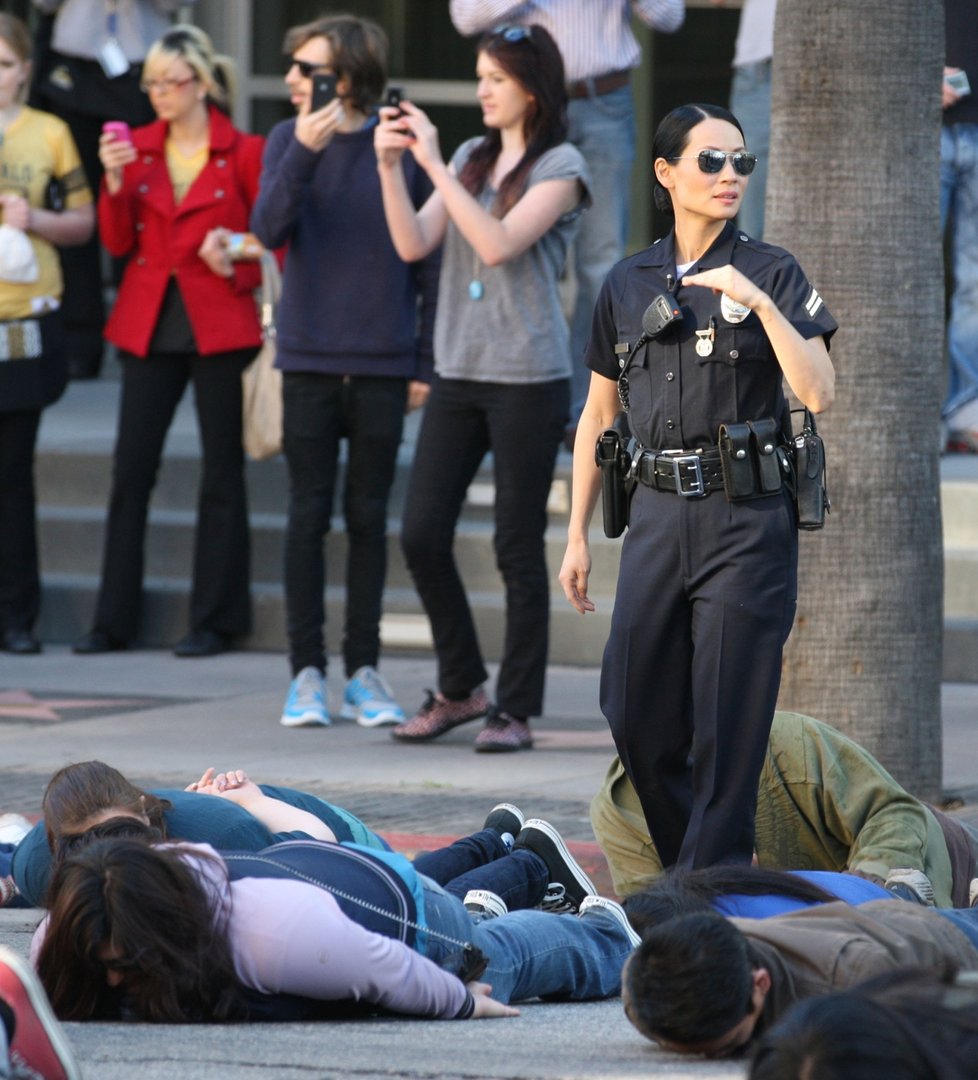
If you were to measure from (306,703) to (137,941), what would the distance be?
4089 mm

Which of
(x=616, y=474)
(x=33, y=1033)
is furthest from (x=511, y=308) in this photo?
(x=33, y=1033)

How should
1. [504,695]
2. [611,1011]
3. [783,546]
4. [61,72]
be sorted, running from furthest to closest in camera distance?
[61,72]
[504,695]
[783,546]
[611,1011]

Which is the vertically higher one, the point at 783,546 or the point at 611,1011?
the point at 783,546

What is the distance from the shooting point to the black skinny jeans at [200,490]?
31.0 ft

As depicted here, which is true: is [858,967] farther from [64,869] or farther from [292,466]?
[292,466]

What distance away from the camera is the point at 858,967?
4117 mm

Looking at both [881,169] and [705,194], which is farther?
[881,169]

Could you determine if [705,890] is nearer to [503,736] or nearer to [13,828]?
[13,828]

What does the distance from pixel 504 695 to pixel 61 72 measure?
18.2ft

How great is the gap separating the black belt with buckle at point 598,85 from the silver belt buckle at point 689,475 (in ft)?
15.9

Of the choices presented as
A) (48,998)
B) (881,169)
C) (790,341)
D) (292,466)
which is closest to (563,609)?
(292,466)

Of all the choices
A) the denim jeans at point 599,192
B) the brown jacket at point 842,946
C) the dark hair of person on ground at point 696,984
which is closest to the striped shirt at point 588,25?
the denim jeans at point 599,192

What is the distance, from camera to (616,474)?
5.41 m

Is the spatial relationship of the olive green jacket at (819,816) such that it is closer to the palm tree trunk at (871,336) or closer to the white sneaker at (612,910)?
the white sneaker at (612,910)
